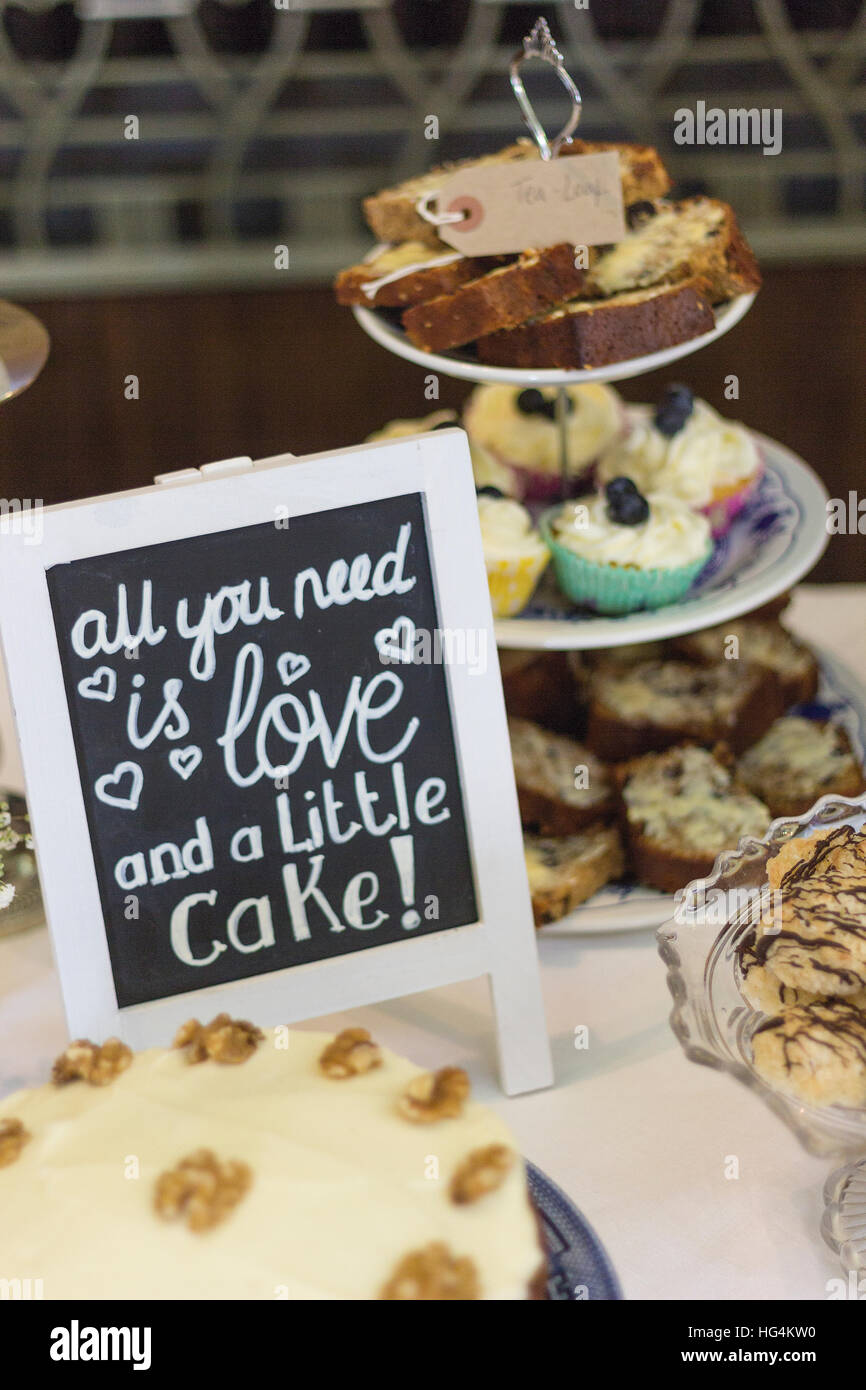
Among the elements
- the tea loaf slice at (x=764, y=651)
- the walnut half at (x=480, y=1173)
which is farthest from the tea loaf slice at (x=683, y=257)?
the walnut half at (x=480, y=1173)

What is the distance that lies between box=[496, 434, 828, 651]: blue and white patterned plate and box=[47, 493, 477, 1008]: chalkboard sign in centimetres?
25

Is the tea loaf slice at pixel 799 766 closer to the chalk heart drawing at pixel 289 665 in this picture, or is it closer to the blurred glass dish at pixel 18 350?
the chalk heart drawing at pixel 289 665

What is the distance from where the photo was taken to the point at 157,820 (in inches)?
43.8

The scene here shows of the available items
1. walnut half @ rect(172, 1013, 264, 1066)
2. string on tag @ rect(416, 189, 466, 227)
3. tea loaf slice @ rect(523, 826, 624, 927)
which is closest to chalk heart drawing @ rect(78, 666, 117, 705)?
walnut half @ rect(172, 1013, 264, 1066)

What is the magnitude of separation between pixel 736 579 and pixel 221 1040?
755 mm

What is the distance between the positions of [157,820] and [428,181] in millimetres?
808

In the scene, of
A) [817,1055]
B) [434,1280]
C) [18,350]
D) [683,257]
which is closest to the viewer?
[434,1280]

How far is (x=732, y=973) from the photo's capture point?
1.03m

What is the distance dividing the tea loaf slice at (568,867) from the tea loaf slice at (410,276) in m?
0.55

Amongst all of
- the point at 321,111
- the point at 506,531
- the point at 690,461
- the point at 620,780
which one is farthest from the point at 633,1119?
the point at 321,111

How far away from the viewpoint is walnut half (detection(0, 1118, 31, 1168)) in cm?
91

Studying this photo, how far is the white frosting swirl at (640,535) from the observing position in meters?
1.42

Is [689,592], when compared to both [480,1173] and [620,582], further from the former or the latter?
[480,1173]
